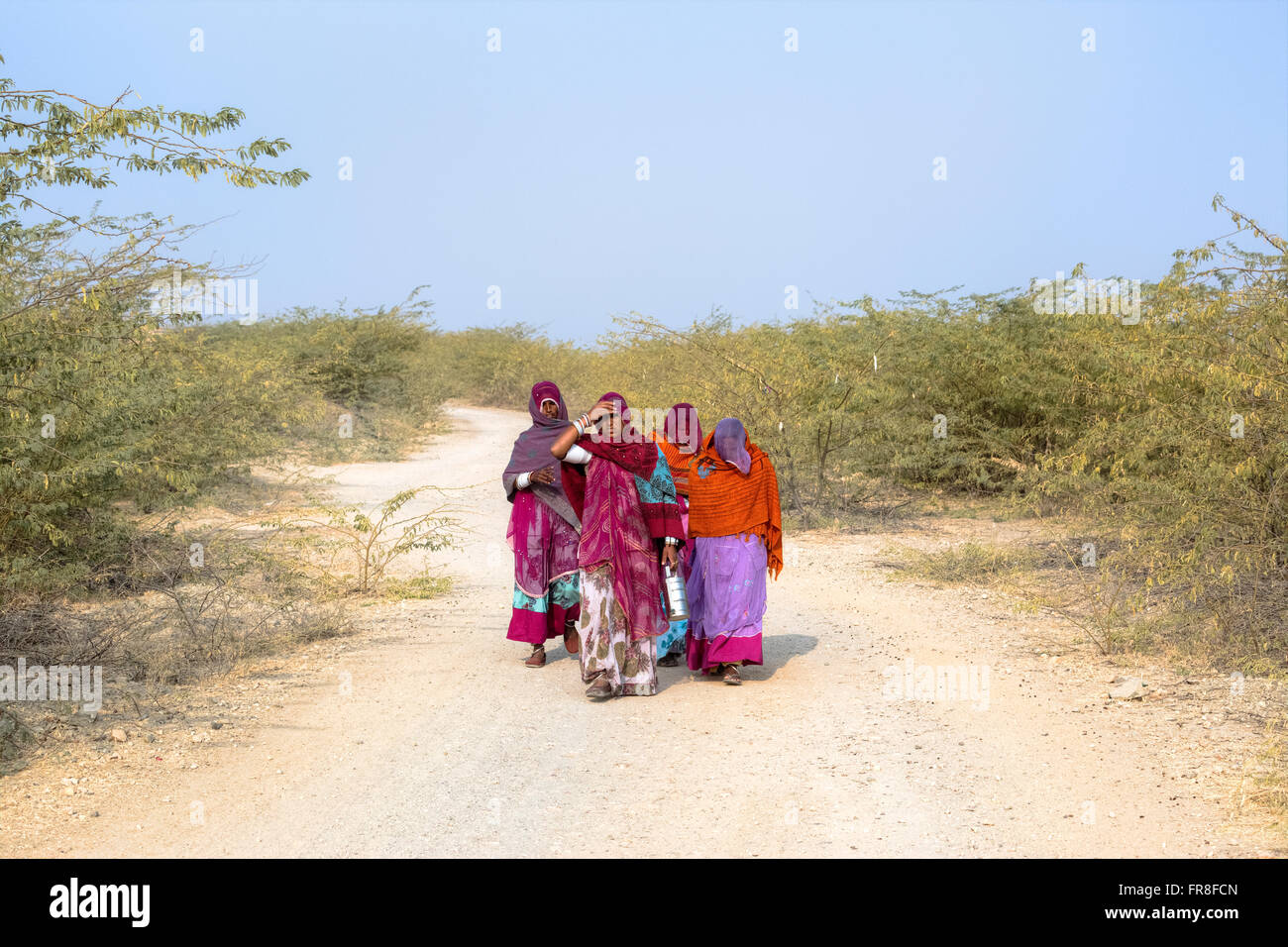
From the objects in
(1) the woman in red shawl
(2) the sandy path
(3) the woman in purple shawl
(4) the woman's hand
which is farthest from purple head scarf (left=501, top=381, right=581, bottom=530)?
(2) the sandy path

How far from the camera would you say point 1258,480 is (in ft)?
24.1

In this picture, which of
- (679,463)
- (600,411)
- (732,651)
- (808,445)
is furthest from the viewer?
(808,445)

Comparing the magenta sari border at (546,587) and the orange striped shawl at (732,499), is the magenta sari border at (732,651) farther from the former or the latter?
the magenta sari border at (546,587)

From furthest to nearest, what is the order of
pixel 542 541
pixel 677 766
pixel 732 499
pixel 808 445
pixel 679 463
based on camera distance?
pixel 808 445
pixel 542 541
pixel 679 463
pixel 732 499
pixel 677 766

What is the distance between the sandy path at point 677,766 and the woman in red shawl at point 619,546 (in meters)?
0.23

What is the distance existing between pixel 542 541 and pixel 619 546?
84cm

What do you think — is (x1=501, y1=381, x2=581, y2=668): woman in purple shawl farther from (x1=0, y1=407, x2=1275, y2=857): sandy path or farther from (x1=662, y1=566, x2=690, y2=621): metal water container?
(x1=662, y1=566, x2=690, y2=621): metal water container

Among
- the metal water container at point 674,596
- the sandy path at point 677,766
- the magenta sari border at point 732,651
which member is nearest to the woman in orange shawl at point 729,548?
the magenta sari border at point 732,651

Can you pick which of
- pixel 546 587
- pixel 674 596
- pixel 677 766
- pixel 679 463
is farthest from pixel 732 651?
pixel 677 766

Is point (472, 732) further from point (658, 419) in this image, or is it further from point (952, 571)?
point (658, 419)

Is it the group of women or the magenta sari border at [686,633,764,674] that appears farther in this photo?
the magenta sari border at [686,633,764,674]

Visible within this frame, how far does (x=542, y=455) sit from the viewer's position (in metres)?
7.22

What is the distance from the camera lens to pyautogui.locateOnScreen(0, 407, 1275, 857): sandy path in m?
4.21

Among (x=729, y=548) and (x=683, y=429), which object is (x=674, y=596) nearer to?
(x=729, y=548)
